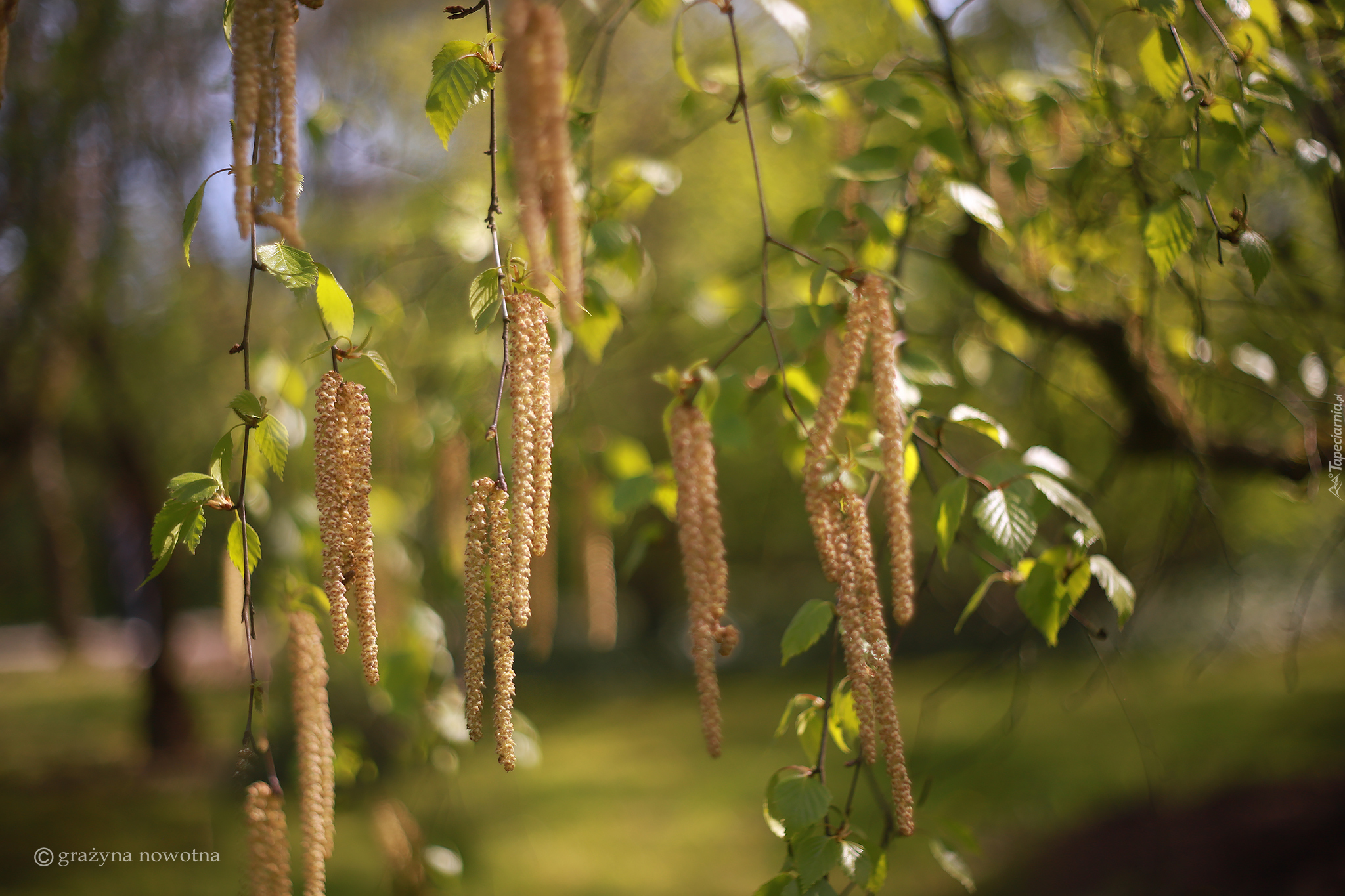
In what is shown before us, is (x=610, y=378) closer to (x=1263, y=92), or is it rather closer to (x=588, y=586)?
(x=588, y=586)

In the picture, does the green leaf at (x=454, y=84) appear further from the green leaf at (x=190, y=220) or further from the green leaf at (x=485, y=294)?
the green leaf at (x=190, y=220)

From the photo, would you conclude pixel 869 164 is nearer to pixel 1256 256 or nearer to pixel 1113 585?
pixel 1256 256

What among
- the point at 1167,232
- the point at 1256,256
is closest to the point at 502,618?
the point at 1167,232

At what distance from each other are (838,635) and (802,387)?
66 cm

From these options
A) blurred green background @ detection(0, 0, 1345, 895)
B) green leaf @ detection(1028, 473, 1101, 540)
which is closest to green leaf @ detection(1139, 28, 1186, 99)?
blurred green background @ detection(0, 0, 1345, 895)

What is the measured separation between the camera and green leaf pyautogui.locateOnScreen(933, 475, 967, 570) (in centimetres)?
123

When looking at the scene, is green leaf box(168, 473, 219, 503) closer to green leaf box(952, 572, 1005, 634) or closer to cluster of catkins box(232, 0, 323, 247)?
cluster of catkins box(232, 0, 323, 247)

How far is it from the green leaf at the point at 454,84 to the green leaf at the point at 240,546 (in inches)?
21.8

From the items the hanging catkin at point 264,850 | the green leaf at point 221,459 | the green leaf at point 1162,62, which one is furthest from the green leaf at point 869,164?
the hanging catkin at point 264,850

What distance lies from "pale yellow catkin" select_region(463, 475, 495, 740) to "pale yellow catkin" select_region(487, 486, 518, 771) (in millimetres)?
13

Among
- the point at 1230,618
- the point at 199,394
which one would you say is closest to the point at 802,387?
the point at 1230,618

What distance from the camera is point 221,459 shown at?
1.05m

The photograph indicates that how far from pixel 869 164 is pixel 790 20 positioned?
0.35 meters

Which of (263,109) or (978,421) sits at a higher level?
(263,109)
